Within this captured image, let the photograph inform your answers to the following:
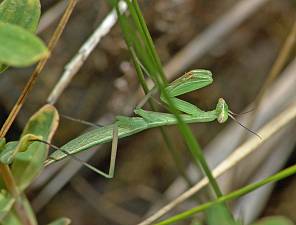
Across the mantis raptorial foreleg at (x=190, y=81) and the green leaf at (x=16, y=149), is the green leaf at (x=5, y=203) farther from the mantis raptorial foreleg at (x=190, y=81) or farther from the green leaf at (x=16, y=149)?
the mantis raptorial foreleg at (x=190, y=81)

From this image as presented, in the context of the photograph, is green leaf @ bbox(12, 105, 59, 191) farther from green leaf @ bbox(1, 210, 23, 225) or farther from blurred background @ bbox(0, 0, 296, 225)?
blurred background @ bbox(0, 0, 296, 225)

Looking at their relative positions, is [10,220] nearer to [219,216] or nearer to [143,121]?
[219,216]

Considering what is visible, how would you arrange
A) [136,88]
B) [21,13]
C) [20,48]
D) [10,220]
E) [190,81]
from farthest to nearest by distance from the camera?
[136,88]
[190,81]
[21,13]
[10,220]
[20,48]

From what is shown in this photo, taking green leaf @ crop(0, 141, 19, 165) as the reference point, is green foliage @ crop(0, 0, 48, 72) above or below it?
above

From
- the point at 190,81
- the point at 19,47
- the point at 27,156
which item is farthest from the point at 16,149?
the point at 190,81

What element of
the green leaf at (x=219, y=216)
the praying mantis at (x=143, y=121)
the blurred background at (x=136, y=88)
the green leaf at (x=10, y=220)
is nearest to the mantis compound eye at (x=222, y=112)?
the praying mantis at (x=143, y=121)

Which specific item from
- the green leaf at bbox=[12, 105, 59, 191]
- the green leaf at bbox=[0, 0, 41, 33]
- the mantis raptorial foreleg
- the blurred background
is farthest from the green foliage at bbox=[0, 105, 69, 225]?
the blurred background
